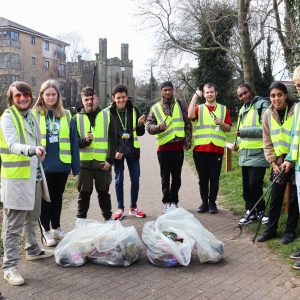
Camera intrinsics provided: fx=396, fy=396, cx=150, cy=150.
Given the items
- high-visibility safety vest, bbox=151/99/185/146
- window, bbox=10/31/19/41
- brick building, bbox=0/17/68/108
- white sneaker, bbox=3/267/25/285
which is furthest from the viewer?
window, bbox=10/31/19/41

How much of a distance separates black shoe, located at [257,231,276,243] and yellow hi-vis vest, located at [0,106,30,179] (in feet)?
9.62

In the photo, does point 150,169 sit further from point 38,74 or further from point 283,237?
point 38,74

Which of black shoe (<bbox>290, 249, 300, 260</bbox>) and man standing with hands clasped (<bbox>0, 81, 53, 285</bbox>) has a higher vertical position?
man standing with hands clasped (<bbox>0, 81, 53, 285</bbox>)

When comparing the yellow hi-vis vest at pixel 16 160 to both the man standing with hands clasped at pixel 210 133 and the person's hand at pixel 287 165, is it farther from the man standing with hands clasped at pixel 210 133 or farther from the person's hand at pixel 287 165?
the man standing with hands clasped at pixel 210 133

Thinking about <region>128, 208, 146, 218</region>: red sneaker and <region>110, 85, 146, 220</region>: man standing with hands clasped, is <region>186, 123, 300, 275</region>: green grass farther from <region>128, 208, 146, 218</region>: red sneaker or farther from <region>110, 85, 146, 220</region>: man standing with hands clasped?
<region>110, 85, 146, 220</region>: man standing with hands clasped

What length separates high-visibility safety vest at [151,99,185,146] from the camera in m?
6.15

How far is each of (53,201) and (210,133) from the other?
2.67 metres

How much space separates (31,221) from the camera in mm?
4371

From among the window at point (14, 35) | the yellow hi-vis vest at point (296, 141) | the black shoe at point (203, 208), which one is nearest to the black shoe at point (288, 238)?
the yellow hi-vis vest at point (296, 141)

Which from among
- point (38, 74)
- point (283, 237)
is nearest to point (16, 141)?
point (283, 237)

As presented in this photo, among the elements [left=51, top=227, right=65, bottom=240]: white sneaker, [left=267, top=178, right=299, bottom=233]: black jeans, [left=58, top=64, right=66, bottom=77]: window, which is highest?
[left=58, top=64, right=66, bottom=77]: window

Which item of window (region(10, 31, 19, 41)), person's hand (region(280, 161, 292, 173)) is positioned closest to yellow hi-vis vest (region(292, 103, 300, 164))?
person's hand (region(280, 161, 292, 173))

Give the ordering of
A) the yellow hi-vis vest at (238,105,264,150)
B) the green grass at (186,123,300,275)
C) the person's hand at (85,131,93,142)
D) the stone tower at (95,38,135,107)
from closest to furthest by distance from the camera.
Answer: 1. the green grass at (186,123,300,275)
2. the person's hand at (85,131,93,142)
3. the yellow hi-vis vest at (238,105,264,150)
4. the stone tower at (95,38,135,107)

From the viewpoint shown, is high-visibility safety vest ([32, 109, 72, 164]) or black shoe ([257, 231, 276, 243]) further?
black shoe ([257, 231, 276, 243])
